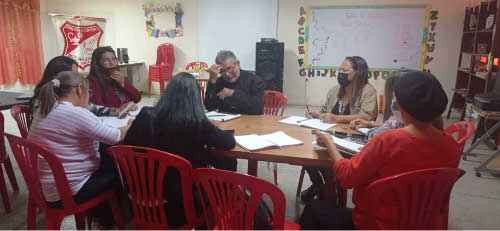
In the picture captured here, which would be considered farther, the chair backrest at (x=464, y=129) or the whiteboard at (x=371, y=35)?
the whiteboard at (x=371, y=35)

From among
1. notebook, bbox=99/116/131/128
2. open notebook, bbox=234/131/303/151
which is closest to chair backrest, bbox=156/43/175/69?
notebook, bbox=99/116/131/128

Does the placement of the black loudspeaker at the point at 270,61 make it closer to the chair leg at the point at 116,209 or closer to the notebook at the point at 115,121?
the notebook at the point at 115,121

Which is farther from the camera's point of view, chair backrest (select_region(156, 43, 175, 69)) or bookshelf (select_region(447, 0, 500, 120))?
chair backrest (select_region(156, 43, 175, 69))

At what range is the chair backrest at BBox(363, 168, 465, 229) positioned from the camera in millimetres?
1191

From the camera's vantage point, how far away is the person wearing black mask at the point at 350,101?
238 centimetres

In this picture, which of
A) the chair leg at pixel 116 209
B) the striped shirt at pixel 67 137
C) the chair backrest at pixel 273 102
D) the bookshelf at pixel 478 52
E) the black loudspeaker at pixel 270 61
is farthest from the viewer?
the black loudspeaker at pixel 270 61

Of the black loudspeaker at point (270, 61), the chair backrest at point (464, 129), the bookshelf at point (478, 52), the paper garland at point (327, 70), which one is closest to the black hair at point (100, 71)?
the chair backrest at point (464, 129)

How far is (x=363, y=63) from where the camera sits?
250 cm

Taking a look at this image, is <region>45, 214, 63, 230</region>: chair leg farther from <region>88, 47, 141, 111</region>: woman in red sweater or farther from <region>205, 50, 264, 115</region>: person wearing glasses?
<region>205, 50, 264, 115</region>: person wearing glasses

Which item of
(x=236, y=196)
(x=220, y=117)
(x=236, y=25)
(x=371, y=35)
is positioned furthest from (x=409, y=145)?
(x=236, y=25)

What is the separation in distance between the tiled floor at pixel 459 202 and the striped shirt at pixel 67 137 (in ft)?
2.15

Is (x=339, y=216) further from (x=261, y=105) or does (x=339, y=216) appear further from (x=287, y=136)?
(x=261, y=105)

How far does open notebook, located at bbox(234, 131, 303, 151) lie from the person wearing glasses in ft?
2.36

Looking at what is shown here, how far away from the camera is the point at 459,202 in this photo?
2.63 metres
